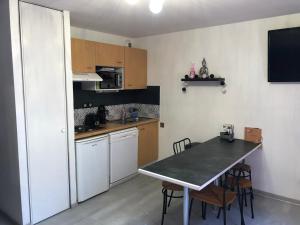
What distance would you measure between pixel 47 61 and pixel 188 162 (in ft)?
6.23

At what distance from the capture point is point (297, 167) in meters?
3.23

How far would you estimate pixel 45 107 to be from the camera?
2818mm

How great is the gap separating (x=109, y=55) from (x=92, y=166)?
1.68 m

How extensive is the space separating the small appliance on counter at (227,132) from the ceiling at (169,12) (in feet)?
4.84

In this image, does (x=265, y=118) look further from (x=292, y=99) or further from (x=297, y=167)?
(x=297, y=167)

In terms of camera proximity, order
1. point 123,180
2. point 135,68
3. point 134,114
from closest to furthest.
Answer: point 123,180, point 135,68, point 134,114

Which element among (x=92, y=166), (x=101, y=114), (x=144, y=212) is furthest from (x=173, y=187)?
(x=101, y=114)

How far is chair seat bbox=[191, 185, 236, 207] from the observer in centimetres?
240

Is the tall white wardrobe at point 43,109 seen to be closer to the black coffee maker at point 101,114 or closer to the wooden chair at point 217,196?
the black coffee maker at point 101,114

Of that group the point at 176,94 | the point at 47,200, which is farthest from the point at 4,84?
the point at 176,94

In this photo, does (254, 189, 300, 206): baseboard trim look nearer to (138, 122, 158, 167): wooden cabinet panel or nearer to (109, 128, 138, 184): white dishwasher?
(138, 122, 158, 167): wooden cabinet panel

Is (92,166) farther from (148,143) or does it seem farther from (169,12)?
(169,12)

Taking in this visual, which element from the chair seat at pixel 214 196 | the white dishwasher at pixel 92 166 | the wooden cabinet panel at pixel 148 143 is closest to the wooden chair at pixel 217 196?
the chair seat at pixel 214 196

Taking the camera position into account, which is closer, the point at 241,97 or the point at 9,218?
the point at 9,218
